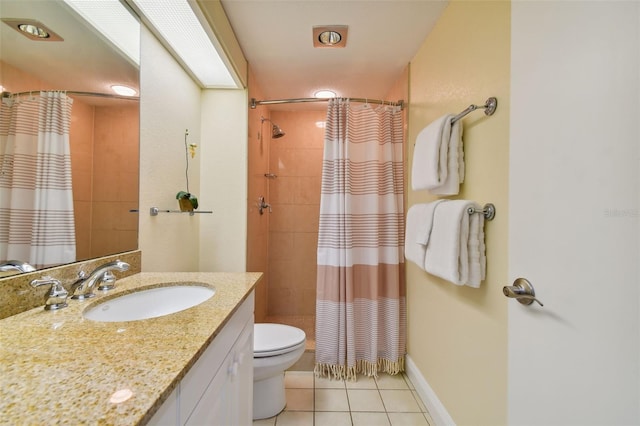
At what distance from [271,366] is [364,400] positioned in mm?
675

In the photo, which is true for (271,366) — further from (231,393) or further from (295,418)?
(231,393)

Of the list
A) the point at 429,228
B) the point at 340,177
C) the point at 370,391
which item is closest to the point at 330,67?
the point at 340,177

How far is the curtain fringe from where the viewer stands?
1.84 meters

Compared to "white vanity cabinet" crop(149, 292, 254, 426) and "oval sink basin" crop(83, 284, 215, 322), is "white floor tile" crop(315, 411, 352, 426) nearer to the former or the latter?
"white vanity cabinet" crop(149, 292, 254, 426)

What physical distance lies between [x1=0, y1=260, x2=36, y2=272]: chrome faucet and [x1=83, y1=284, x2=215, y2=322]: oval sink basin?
20cm

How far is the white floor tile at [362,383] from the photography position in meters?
1.76

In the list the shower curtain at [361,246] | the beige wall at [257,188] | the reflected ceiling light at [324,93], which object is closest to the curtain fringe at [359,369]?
→ the shower curtain at [361,246]

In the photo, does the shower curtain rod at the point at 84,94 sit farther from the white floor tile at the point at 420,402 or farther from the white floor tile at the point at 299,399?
the white floor tile at the point at 420,402

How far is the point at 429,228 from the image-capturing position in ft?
4.16

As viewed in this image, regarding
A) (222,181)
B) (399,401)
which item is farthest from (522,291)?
(222,181)

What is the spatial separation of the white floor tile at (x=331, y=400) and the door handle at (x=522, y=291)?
4.22 feet

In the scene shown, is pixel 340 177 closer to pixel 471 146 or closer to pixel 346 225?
pixel 346 225

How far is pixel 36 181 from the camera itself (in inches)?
31.0

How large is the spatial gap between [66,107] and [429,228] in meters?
1.49
